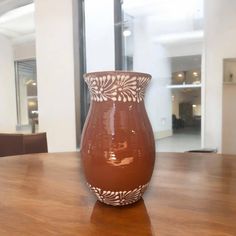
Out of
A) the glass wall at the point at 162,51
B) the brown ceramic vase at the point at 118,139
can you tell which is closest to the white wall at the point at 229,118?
the glass wall at the point at 162,51

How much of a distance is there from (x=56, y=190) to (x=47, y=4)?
2.74m

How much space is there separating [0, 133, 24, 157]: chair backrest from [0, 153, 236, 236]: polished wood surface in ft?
2.49

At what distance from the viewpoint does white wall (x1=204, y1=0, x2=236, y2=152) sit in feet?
7.56

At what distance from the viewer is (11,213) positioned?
0.66 m

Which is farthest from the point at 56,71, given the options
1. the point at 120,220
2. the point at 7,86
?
the point at 120,220

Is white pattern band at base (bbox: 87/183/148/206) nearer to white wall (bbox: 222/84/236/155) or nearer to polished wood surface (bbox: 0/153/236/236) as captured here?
polished wood surface (bbox: 0/153/236/236)

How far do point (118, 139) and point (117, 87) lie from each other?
12 centimetres

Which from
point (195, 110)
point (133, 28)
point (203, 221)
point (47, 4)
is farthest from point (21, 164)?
point (47, 4)

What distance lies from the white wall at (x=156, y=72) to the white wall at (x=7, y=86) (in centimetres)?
248

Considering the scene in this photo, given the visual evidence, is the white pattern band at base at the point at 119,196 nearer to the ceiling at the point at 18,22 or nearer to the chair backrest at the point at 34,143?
the chair backrest at the point at 34,143

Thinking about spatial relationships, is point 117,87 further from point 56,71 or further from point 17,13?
point 17,13

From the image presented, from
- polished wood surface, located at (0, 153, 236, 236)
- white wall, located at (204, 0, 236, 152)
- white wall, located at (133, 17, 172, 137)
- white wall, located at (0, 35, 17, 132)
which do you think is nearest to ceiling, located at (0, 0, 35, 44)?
white wall, located at (0, 35, 17, 132)

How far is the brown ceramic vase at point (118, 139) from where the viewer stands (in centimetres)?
66

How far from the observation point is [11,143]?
185 centimetres
